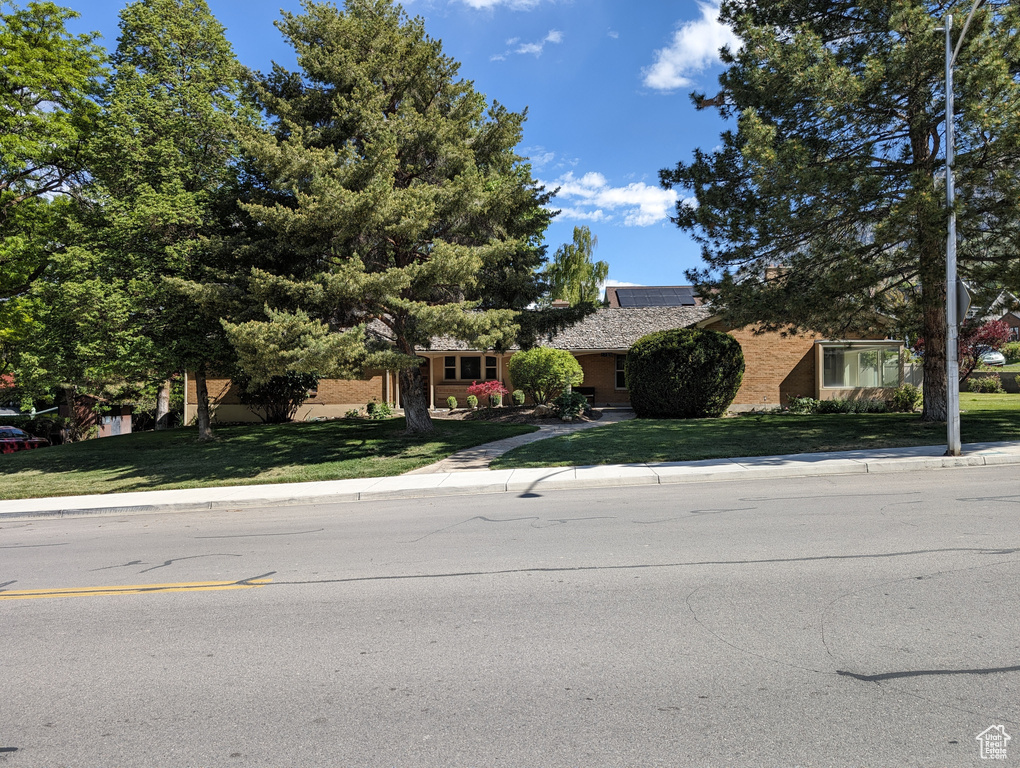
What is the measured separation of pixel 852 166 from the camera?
1432cm

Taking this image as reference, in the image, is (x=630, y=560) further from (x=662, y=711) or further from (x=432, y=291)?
(x=432, y=291)

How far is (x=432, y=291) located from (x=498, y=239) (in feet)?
7.74

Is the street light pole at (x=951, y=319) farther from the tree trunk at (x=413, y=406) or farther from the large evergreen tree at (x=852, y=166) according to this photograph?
the tree trunk at (x=413, y=406)

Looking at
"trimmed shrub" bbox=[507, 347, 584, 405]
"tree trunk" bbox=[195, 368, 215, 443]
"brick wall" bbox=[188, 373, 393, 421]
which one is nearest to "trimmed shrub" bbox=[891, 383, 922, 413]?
"trimmed shrub" bbox=[507, 347, 584, 405]

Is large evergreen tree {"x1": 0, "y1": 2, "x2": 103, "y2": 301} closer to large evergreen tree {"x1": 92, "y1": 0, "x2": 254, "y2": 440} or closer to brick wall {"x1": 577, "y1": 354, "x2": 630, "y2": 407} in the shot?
large evergreen tree {"x1": 92, "y1": 0, "x2": 254, "y2": 440}

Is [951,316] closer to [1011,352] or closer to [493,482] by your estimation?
[493,482]

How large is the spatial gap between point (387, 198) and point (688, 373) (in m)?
11.3

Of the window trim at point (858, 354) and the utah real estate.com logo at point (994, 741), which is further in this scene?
the window trim at point (858, 354)

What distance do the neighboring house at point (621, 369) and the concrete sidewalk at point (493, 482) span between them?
9.51 m

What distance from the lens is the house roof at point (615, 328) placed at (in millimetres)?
27094

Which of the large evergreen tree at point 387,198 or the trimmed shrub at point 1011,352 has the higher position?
the large evergreen tree at point 387,198

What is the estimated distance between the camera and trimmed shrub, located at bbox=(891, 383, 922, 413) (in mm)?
22281

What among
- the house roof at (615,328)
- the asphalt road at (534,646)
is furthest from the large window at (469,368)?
the asphalt road at (534,646)

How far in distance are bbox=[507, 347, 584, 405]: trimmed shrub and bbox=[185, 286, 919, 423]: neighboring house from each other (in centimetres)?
93
